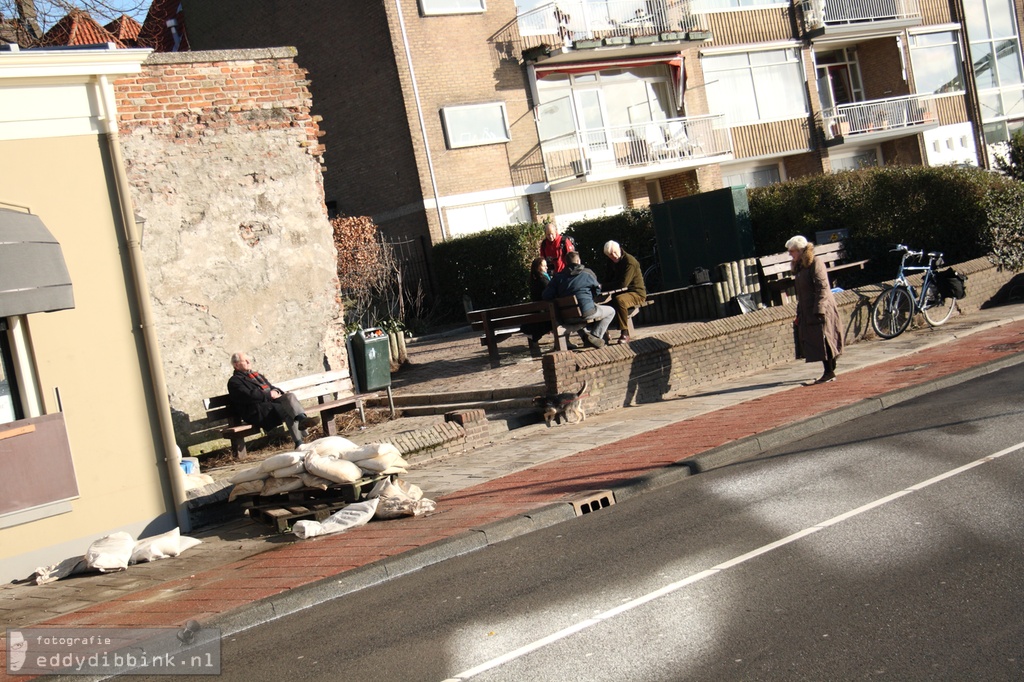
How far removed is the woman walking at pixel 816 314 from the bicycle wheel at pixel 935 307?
413 centimetres

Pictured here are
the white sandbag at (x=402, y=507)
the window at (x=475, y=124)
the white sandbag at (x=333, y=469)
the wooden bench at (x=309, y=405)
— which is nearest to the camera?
the white sandbag at (x=402, y=507)

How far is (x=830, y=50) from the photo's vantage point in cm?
3644

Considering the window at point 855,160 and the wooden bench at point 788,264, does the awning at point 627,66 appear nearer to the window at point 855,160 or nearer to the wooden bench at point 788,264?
the window at point 855,160

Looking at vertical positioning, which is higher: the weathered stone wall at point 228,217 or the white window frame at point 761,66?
the white window frame at point 761,66

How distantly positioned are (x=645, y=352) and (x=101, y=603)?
768 cm

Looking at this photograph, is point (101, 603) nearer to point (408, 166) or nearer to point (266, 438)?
point (266, 438)

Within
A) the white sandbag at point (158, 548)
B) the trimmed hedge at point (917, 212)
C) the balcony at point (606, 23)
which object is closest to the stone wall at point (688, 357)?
the trimmed hedge at point (917, 212)

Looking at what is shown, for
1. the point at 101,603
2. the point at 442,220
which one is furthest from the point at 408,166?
the point at 101,603

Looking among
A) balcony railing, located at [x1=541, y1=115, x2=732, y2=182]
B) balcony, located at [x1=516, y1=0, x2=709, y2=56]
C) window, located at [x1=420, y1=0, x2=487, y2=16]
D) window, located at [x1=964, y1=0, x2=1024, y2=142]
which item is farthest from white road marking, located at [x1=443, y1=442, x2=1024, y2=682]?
window, located at [x1=964, y1=0, x2=1024, y2=142]

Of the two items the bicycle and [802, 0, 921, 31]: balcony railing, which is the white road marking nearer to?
the bicycle

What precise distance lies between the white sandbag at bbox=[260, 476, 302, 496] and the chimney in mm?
11950

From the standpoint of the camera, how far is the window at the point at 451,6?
1055 inches

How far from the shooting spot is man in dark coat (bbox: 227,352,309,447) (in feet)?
38.0

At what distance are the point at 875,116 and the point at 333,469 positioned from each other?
3067 centimetres
